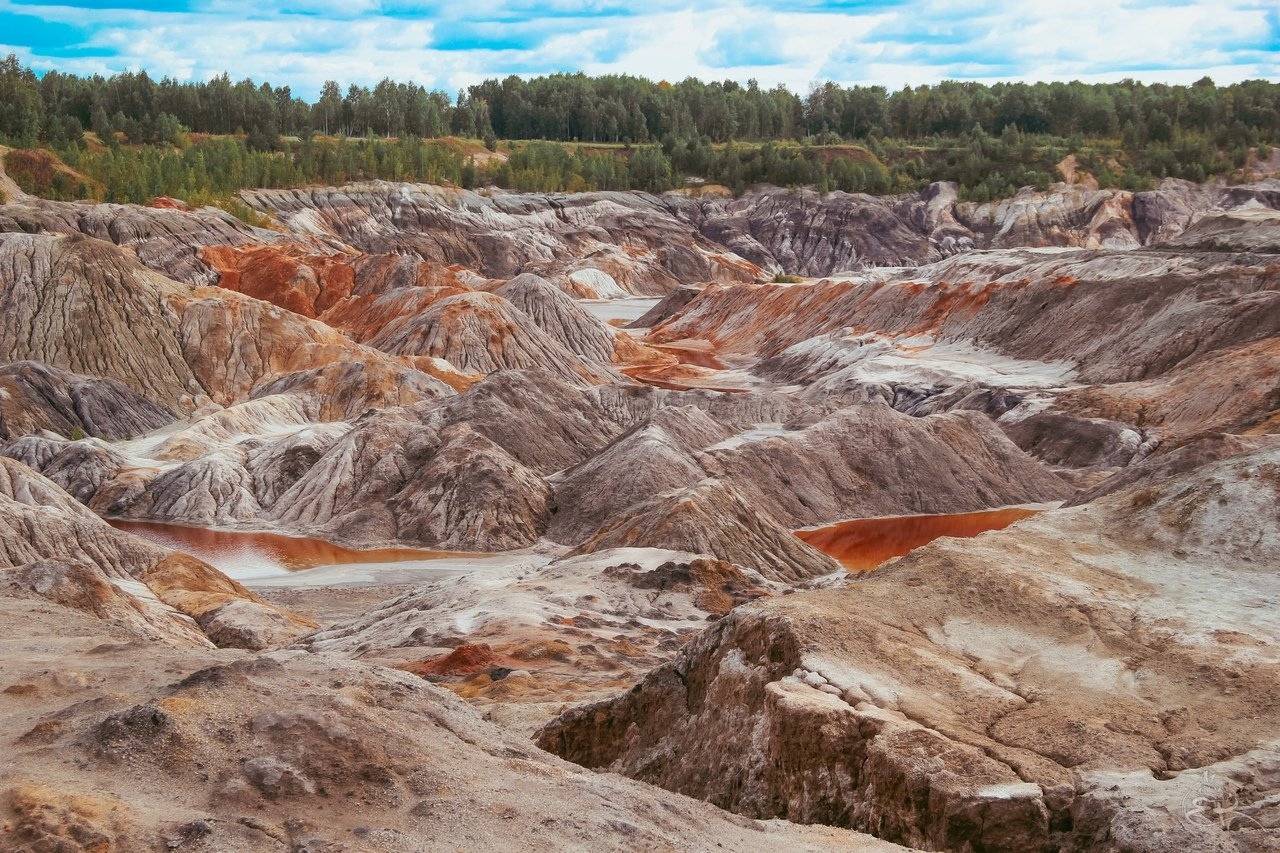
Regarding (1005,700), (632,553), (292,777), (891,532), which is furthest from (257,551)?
(292,777)

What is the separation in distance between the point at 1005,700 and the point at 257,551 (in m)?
25.7

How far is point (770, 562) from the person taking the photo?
2659cm

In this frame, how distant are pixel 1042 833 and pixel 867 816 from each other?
125cm

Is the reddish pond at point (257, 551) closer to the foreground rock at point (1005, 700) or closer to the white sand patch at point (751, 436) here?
the white sand patch at point (751, 436)

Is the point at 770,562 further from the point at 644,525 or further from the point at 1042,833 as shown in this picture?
the point at 1042,833

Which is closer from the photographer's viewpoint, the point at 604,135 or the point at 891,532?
the point at 891,532

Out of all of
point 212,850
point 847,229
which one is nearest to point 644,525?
point 212,850

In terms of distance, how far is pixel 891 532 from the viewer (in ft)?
117

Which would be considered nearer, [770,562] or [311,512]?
[770,562]

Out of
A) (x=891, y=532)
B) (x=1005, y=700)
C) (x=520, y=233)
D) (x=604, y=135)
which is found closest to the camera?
(x=1005, y=700)

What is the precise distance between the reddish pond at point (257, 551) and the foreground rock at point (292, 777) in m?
21.7

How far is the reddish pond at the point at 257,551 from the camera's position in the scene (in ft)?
105

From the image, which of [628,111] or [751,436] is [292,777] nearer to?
[751,436]

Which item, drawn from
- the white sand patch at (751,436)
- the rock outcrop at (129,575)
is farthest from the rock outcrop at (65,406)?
the white sand patch at (751,436)
